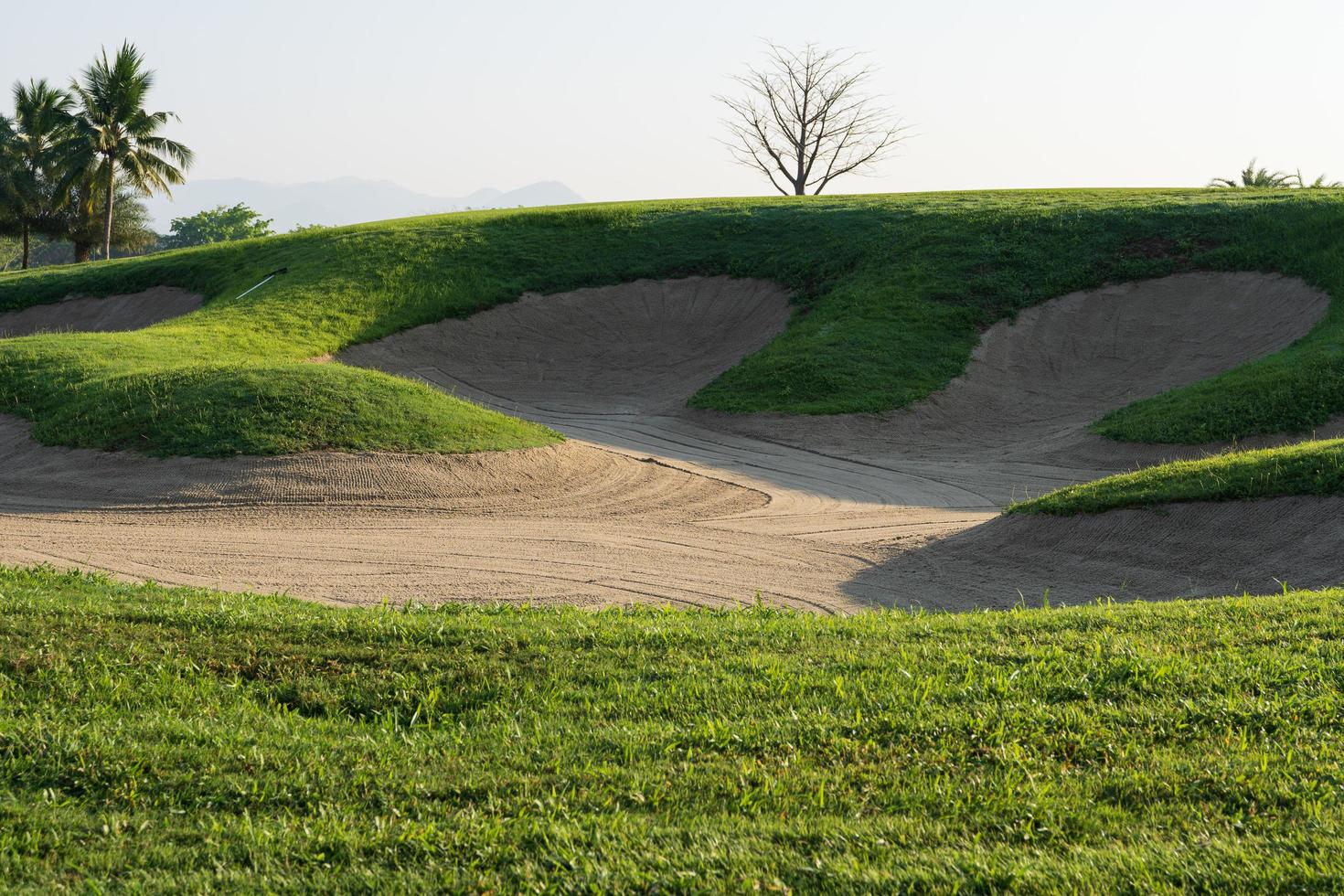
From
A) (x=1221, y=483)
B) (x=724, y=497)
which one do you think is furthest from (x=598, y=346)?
(x=1221, y=483)

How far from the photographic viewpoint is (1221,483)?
12359 mm

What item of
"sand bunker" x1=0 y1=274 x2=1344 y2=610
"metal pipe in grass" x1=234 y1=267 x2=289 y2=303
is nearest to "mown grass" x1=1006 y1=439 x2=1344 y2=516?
"sand bunker" x1=0 y1=274 x2=1344 y2=610

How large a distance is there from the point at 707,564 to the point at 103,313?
27845mm

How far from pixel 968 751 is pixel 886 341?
20.1 m

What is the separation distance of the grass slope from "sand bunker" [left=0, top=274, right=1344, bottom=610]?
694 mm

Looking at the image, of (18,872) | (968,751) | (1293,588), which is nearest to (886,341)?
(1293,588)

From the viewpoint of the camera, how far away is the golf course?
4469 millimetres

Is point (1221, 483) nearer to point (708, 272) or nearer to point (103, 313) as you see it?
point (708, 272)

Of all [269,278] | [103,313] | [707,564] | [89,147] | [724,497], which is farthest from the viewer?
[89,147]

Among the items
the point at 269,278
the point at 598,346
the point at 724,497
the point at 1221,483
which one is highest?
the point at 269,278

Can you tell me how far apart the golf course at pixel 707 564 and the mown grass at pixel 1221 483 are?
0.06 m

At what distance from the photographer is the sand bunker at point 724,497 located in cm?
1131

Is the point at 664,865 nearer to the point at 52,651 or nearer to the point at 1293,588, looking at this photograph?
the point at 52,651

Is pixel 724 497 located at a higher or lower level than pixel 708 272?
lower
